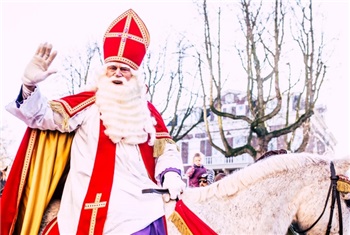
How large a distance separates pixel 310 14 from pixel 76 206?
15.4m

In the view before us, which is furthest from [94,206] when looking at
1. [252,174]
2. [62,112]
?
[252,174]

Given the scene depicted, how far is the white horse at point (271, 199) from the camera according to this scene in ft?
12.8

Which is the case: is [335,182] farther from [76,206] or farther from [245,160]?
[245,160]

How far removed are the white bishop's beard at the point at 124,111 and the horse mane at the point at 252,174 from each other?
69cm

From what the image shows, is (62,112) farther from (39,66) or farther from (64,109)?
(39,66)

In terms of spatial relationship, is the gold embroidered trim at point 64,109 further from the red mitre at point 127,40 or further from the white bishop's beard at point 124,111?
the red mitre at point 127,40

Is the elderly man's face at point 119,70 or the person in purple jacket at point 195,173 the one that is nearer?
the elderly man's face at point 119,70

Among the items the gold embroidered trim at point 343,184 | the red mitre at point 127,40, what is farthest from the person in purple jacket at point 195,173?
the gold embroidered trim at point 343,184

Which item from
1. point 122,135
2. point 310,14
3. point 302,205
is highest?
point 310,14

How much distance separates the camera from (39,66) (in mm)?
3686

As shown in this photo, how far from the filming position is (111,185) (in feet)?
12.6

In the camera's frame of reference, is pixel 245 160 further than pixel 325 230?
Yes

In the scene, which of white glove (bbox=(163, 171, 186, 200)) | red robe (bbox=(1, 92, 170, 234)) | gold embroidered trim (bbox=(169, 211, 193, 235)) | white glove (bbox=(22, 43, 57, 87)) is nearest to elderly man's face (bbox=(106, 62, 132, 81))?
red robe (bbox=(1, 92, 170, 234))

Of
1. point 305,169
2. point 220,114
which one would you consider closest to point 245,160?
point 220,114
